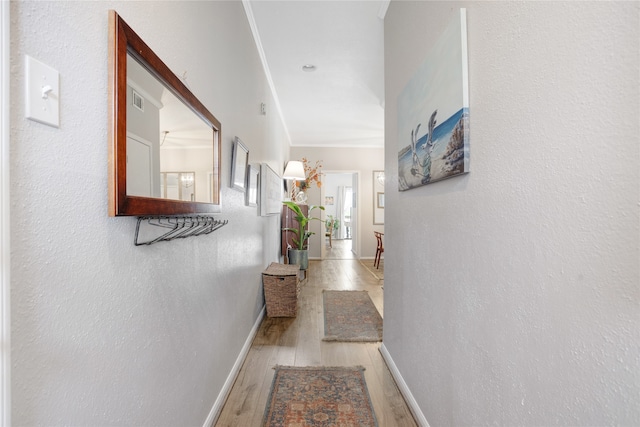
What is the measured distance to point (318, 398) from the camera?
1.77 m

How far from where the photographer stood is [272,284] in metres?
2.97

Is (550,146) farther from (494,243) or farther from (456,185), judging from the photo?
(456,185)

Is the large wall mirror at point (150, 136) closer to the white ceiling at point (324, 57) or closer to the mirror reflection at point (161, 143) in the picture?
the mirror reflection at point (161, 143)

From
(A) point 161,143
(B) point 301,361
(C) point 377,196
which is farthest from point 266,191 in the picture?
(C) point 377,196

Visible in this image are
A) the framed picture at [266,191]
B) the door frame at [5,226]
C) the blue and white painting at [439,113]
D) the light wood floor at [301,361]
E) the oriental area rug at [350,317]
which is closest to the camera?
the door frame at [5,226]

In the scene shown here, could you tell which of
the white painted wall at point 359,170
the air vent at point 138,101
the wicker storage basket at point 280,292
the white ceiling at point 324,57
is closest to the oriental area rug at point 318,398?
the wicker storage basket at point 280,292

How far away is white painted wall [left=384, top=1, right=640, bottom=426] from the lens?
562 mm

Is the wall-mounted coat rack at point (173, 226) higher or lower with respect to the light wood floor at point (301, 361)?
higher

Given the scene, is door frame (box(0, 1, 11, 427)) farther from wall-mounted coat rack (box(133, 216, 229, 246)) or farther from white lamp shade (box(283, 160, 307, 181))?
white lamp shade (box(283, 160, 307, 181))

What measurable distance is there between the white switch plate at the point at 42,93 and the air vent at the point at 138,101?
24 cm

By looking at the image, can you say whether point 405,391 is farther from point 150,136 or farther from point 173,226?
point 150,136

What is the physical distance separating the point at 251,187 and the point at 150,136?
1.50 m

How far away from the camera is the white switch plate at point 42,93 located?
54cm

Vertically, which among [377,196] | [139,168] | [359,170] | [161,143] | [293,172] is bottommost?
[139,168]
